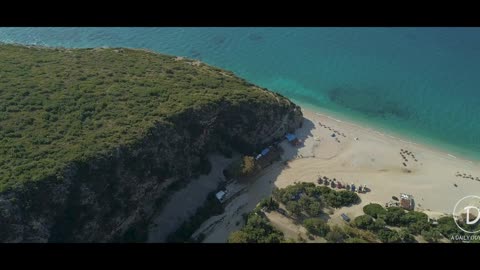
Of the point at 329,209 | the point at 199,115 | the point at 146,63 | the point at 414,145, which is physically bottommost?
the point at 329,209

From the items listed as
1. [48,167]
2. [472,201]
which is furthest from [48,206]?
[472,201]

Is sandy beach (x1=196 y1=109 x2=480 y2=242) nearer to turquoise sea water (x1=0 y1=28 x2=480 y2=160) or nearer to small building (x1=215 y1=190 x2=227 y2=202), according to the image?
small building (x1=215 y1=190 x2=227 y2=202)

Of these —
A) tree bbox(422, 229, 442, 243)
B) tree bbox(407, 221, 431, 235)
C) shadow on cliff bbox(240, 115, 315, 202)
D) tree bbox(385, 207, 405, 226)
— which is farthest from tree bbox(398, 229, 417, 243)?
shadow on cliff bbox(240, 115, 315, 202)

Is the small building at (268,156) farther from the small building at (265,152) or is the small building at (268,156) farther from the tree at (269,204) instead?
the tree at (269,204)

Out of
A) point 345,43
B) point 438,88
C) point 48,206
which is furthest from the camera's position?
point 345,43

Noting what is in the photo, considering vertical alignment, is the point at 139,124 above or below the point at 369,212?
above

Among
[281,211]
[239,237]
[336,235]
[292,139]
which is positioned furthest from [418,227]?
[292,139]
